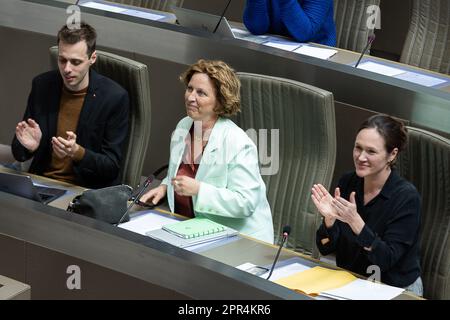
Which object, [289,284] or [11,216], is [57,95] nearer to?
[11,216]

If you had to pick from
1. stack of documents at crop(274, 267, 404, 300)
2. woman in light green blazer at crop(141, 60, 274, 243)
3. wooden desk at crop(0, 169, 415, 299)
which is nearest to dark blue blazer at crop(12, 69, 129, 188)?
woman in light green blazer at crop(141, 60, 274, 243)

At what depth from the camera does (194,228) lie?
2.97 m

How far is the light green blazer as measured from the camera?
3178mm

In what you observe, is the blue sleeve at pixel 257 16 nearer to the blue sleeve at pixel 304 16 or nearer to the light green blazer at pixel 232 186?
the blue sleeve at pixel 304 16

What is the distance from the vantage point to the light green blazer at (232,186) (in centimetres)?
318

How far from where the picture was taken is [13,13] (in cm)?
478

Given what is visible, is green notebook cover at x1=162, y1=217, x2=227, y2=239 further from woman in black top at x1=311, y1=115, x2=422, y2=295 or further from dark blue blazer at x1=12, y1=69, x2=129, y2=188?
dark blue blazer at x1=12, y1=69, x2=129, y2=188

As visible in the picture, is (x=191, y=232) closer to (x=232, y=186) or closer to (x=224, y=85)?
(x=232, y=186)

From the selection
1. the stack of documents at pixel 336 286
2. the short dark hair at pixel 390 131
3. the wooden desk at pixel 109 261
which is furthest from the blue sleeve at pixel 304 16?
the stack of documents at pixel 336 286

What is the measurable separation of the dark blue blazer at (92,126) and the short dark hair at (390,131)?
1.06m

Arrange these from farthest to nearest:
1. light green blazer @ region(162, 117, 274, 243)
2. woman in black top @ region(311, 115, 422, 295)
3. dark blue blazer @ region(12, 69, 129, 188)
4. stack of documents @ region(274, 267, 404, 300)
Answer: dark blue blazer @ region(12, 69, 129, 188), light green blazer @ region(162, 117, 274, 243), woman in black top @ region(311, 115, 422, 295), stack of documents @ region(274, 267, 404, 300)

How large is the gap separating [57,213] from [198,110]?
0.77 m

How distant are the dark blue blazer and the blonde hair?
0.44 meters
